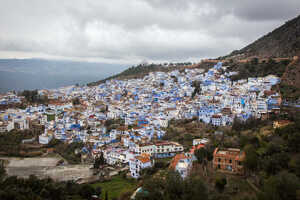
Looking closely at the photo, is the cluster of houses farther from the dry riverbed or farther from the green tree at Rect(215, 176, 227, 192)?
the green tree at Rect(215, 176, 227, 192)

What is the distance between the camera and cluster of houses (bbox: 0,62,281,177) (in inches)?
880

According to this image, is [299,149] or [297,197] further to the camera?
[299,149]

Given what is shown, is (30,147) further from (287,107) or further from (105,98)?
(287,107)

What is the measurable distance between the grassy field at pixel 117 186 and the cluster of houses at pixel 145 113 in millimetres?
1027

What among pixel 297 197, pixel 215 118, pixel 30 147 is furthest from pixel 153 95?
pixel 297 197

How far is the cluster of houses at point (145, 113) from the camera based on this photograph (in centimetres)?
2235

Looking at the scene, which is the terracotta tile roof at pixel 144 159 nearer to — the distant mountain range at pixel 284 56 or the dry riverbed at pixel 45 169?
the dry riverbed at pixel 45 169

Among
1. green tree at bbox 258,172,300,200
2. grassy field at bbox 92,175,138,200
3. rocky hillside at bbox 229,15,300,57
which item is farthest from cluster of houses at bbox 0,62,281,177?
rocky hillside at bbox 229,15,300,57

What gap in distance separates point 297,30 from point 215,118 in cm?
2610

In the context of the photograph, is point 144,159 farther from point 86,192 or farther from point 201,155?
point 86,192

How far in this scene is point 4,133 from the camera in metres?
29.2

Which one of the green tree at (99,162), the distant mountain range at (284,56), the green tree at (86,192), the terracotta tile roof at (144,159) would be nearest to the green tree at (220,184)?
the green tree at (86,192)

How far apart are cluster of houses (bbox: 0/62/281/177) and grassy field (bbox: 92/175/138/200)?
3.37ft

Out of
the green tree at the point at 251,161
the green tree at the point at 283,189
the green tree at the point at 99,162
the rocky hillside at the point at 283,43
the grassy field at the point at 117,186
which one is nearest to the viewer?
the green tree at the point at 283,189
